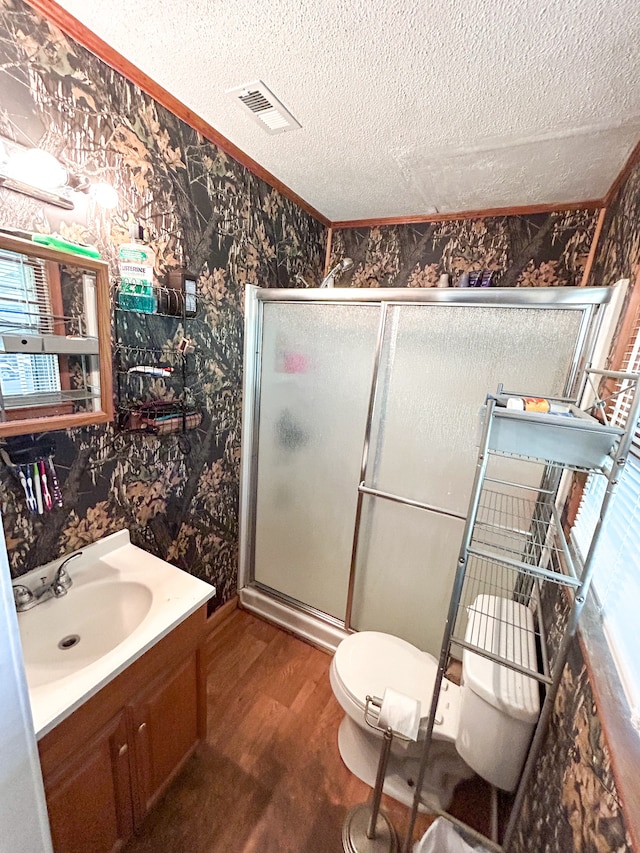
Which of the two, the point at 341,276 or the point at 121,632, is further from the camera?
the point at 341,276

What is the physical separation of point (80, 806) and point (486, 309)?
1974mm

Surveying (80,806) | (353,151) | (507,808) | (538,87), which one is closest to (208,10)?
(353,151)

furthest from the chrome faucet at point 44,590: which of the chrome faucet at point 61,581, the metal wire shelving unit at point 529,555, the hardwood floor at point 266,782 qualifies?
the metal wire shelving unit at point 529,555

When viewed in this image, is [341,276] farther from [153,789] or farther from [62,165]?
[153,789]

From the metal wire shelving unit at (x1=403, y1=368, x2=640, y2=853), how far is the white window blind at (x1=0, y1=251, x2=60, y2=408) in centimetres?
119

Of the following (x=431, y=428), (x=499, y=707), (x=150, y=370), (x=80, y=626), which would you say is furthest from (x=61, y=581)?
(x=431, y=428)

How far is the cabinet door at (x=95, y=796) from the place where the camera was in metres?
0.85

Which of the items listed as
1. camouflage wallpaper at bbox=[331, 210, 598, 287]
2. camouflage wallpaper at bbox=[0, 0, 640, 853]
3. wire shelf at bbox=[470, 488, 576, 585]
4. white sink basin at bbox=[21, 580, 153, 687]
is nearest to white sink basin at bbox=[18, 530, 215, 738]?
white sink basin at bbox=[21, 580, 153, 687]

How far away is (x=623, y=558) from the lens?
0.82 metres

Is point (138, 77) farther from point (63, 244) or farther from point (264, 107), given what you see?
point (63, 244)

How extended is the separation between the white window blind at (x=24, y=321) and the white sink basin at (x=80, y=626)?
668mm

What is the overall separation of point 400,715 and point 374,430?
3.43 feet

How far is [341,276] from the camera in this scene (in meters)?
2.23

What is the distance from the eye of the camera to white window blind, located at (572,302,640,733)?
0.70 m
